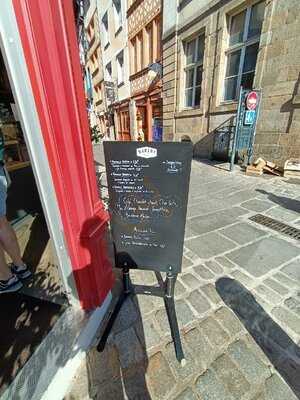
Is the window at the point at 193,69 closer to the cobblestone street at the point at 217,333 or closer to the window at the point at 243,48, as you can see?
the window at the point at 243,48

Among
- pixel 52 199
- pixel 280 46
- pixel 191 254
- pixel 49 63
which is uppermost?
pixel 280 46

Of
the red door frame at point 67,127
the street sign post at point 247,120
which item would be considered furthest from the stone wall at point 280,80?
the red door frame at point 67,127

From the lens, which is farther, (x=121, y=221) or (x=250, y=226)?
(x=250, y=226)

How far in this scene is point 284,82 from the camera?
18.4 ft

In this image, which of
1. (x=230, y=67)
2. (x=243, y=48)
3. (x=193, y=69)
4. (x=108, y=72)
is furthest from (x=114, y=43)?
(x=243, y=48)

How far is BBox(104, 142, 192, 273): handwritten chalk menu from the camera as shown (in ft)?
4.65

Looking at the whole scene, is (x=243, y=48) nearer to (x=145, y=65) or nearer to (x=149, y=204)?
(x=145, y=65)

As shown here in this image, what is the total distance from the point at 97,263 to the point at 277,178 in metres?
5.58

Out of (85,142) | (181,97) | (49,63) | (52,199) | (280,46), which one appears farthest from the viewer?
(181,97)

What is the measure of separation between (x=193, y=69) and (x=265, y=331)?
9129 millimetres

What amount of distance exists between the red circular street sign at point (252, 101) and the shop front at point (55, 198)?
19.0 feet

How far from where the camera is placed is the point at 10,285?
6.94 feet

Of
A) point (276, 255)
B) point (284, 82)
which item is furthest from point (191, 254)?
point (284, 82)

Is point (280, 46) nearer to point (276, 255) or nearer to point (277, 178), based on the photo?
point (277, 178)
